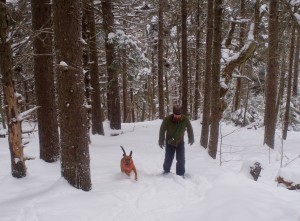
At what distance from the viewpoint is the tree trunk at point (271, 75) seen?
41.1 feet

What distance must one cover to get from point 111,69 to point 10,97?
776cm

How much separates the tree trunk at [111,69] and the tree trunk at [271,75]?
19.7ft

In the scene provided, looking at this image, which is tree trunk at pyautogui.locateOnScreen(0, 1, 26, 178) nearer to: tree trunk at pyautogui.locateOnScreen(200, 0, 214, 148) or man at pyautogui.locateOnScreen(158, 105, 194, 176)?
man at pyautogui.locateOnScreen(158, 105, 194, 176)

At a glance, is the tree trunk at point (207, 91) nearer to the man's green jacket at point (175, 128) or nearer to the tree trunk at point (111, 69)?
the tree trunk at point (111, 69)

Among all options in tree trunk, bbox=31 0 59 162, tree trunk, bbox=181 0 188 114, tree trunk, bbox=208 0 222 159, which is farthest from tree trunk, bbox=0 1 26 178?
tree trunk, bbox=181 0 188 114

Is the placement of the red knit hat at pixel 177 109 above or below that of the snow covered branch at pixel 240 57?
below

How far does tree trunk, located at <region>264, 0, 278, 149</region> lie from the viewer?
12516mm

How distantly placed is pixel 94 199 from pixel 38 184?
1482 millimetres

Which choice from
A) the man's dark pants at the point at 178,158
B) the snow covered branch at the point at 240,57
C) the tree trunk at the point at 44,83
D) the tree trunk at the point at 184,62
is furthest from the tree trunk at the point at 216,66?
the tree trunk at the point at 44,83

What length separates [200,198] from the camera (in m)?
6.36

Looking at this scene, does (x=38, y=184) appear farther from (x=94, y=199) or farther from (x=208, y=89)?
(x=208, y=89)

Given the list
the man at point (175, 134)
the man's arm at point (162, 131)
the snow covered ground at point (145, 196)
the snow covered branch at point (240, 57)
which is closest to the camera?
the snow covered ground at point (145, 196)

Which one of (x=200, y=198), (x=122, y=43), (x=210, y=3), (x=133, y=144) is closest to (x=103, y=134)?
(x=133, y=144)

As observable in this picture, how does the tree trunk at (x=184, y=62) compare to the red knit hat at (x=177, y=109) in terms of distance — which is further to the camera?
the tree trunk at (x=184, y=62)
